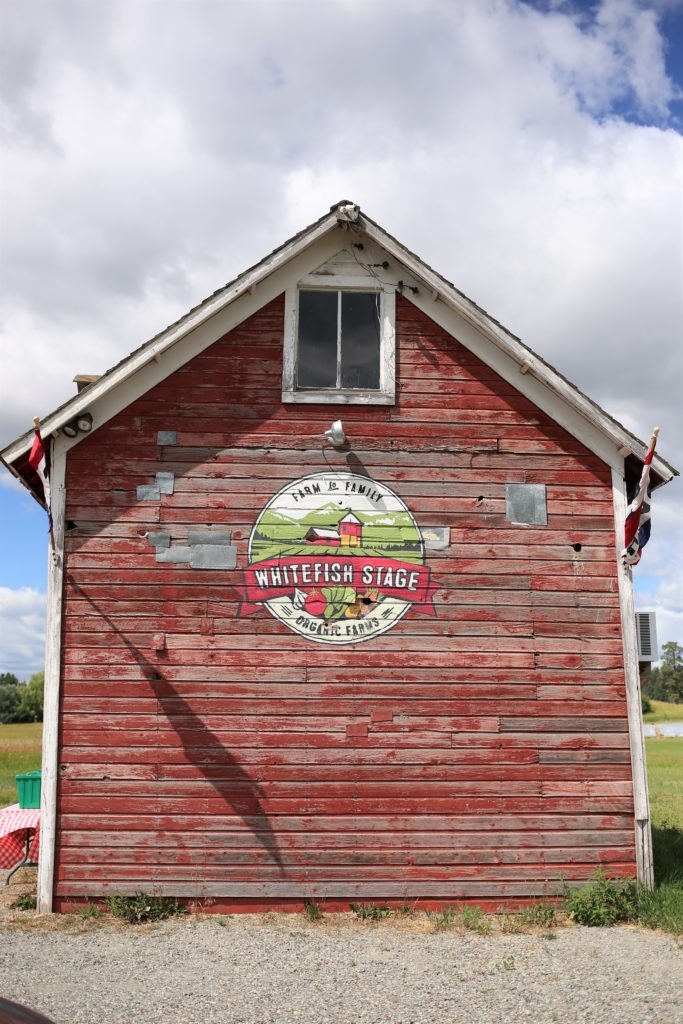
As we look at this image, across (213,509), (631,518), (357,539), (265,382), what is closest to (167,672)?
(213,509)

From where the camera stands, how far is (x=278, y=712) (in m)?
8.88

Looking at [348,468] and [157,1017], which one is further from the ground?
[348,468]

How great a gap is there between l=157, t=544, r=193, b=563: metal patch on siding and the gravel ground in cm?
362

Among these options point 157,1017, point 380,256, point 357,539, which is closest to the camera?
point 157,1017

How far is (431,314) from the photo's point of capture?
9.75m

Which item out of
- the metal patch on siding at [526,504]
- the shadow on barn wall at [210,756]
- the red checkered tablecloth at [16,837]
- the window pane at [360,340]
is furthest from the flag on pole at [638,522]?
the red checkered tablecloth at [16,837]

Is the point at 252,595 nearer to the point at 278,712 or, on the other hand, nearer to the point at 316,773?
the point at 278,712

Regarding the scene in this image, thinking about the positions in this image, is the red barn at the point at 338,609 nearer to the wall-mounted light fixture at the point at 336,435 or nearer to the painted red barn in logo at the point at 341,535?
the painted red barn in logo at the point at 341,535

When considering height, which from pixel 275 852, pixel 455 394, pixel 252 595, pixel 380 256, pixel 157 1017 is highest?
pixel 380 256

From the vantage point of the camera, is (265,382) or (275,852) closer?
(275,852)

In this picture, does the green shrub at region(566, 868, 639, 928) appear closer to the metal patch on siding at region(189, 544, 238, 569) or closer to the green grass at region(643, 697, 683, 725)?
the metal patch on siding at region(189, 544, 238, 569)

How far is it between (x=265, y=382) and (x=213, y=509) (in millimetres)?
1567

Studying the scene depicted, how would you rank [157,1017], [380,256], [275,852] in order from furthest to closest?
[380,256] < [275,852] < [157,1017]

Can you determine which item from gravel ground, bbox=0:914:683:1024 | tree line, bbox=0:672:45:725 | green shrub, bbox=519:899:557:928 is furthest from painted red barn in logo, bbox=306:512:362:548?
tree line, bbox=0:672:45:725
